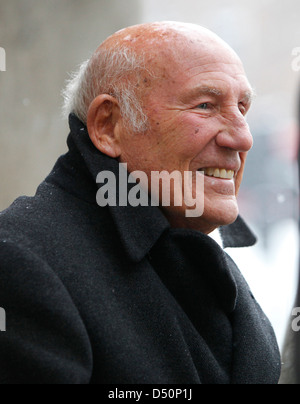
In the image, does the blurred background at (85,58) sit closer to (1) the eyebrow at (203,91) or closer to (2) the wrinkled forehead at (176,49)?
(2) the wrinkled forehead at (176,49)

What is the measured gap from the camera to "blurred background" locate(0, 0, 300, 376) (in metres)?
2.86

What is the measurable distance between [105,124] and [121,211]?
363mm

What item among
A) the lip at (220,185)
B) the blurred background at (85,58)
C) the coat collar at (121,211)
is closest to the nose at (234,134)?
the lip at (220,185)

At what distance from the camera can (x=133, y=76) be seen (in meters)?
1.90

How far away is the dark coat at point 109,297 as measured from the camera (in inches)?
58.8

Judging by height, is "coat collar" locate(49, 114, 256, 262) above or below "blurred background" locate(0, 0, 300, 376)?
below

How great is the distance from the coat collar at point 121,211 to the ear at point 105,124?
26mm

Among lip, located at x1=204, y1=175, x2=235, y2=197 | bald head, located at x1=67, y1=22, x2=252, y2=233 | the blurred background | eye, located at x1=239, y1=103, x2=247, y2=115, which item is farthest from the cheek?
the blurred background

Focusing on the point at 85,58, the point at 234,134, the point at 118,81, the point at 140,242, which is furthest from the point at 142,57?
the point at 85,58

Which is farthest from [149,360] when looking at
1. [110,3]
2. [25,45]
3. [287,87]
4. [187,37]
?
[287,87]

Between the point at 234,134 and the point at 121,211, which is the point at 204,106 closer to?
the point at 234,134

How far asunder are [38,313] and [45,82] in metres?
1.88

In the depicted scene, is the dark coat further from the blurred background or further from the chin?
the blurred background
